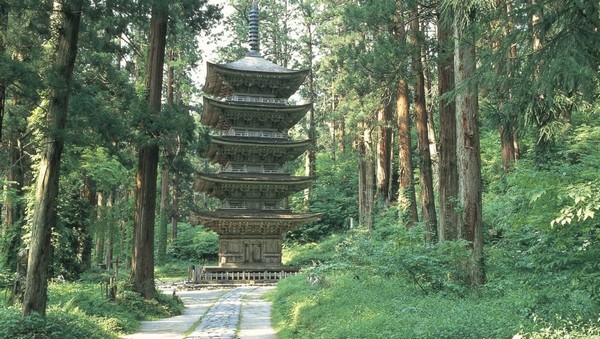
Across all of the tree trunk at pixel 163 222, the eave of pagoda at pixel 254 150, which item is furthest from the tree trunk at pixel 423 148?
the tree trunk at pixel 163 222

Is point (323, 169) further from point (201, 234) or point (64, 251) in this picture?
point (64, 251)

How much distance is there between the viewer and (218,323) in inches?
468

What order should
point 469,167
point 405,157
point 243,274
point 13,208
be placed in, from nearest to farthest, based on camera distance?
point 469,167 → point 13,208 → point 405,157 → point 243,274

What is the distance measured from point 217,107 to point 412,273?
19.3 metres

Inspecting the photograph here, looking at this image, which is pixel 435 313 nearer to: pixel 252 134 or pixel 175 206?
pixel 252 134

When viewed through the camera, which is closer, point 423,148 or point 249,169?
point 423,148

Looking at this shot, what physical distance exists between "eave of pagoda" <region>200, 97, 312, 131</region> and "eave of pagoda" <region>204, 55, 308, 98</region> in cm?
153

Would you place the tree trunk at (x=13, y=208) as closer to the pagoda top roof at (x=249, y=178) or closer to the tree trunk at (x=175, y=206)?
the pagoda top roof at (x=249, y=178)

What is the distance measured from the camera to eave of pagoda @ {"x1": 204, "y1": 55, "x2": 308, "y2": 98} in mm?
28094

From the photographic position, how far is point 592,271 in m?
6.74

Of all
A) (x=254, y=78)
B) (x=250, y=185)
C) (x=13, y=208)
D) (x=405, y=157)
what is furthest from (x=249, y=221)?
(x=13, y=208)

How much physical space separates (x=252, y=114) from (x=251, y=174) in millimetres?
3330

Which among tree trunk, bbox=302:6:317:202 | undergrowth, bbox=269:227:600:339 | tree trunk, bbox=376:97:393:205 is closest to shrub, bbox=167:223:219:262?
tree trunk, bbox=302:6:317:202

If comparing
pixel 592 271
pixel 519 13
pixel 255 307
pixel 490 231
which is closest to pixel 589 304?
pixel 592 271
